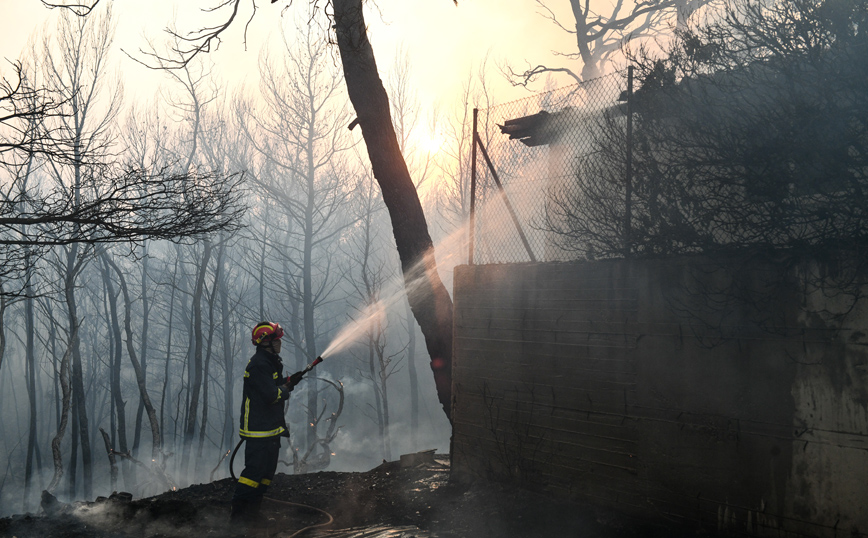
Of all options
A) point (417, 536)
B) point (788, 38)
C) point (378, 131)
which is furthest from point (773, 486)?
point (378, 131)

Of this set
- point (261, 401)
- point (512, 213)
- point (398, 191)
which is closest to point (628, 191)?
point (512, 213)

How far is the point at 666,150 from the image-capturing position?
14.7ft

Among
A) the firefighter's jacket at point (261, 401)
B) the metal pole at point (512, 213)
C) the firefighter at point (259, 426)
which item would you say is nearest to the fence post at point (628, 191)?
the metal pole at point (512, 213)

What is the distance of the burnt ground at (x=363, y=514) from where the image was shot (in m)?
4.84

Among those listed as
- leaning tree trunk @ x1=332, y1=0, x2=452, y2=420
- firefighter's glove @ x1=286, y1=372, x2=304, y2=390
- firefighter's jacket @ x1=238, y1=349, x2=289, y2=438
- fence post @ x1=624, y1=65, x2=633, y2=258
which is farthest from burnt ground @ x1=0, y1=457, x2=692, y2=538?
fence post @ x1=624, y1=65, x2=633, y2=258

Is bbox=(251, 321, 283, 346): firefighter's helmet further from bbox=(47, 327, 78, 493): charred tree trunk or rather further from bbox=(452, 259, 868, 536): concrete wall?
bbox=(47, 327, 78, 493): charred tree trunk

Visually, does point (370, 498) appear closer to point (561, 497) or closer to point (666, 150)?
point (561, 497)

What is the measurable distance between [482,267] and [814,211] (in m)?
3.12

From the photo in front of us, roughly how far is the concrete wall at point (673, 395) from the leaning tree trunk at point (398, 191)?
0.89m

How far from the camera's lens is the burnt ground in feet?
15.9

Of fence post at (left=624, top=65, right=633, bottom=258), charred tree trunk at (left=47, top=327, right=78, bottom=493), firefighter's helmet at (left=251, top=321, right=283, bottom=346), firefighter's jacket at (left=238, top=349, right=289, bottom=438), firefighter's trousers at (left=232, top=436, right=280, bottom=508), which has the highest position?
fence post at (left=624, top=65, right=633, bottom=258)

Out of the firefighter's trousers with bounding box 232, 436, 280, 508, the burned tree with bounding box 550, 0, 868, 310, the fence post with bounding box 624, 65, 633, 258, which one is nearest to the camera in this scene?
the burned tree with bounding box 550, 0, 868, 310

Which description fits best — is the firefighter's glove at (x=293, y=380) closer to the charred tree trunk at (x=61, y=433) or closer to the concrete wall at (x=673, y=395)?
the concrete wall at (x=673, y=395)

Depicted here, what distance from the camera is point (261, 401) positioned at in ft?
18.4
